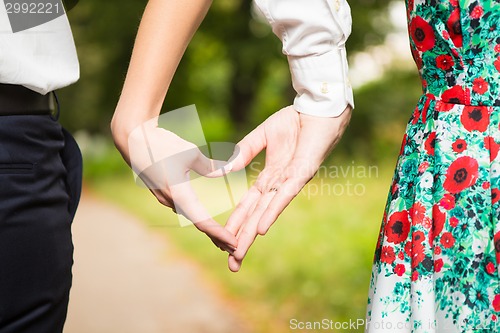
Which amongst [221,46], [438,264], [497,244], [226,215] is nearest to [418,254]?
[438,264]

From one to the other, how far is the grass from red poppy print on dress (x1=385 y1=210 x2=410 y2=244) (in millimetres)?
2715

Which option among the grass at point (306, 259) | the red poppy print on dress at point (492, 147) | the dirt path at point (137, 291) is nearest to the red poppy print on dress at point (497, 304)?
the red poppy print on dress at point (492, 147)

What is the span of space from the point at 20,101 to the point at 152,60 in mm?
307

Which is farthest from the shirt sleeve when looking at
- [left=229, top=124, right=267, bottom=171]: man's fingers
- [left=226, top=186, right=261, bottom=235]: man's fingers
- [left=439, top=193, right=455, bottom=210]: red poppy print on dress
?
[left=439, top=193, right=455, bottom=210]: red poppy print on dress

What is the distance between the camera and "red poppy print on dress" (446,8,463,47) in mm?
1444

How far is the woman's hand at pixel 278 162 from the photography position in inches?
61.9

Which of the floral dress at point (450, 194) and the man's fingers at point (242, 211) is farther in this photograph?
the man's fingers at point (242, 211)

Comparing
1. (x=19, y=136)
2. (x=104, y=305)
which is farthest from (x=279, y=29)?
(x=104, y=305)

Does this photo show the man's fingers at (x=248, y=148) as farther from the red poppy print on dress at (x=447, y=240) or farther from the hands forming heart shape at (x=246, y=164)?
the red poppy print on dress at (x=447, y=240)

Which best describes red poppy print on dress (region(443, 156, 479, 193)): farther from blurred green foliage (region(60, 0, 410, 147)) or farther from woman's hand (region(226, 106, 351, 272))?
blurred green foliage (region(60, 0, 410, 147))

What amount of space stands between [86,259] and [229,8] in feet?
30.4

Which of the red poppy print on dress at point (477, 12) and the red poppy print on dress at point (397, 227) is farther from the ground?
the red poppy print on dress at point (477, 12)

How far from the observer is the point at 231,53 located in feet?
48.4

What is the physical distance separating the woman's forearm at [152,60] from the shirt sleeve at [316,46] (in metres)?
0.21
